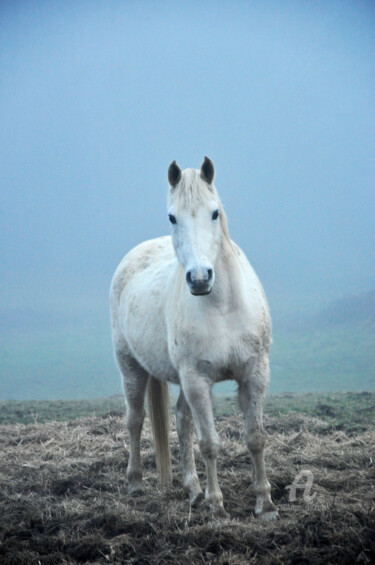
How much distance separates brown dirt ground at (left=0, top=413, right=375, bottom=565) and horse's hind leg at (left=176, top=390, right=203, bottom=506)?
0.12 metres

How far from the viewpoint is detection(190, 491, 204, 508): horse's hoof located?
463cm

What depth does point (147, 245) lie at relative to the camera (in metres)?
6.23

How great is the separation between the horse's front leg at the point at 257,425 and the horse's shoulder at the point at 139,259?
1.92 meters

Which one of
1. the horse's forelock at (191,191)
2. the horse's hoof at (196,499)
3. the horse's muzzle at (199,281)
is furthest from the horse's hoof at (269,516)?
the horse's forelock at (191,191)

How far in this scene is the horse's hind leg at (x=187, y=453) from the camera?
481cm

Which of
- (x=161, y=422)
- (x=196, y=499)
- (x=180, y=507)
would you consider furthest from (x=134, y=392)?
(x=180, y=507)

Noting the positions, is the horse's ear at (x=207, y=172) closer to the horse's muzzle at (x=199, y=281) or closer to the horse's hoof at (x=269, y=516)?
the horse's muzzle at (x=199, y=281)

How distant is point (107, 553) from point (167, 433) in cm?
205

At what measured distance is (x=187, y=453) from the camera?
5117mm

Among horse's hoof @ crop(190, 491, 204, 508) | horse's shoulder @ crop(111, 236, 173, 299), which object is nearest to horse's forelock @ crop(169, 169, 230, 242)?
horse's shoulder @ crop(111, 236, 173, 299)

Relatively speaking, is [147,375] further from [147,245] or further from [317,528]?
[317,528]

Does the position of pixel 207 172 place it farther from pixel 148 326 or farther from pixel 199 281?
pixel 148 326

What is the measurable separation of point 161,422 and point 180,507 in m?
1.21

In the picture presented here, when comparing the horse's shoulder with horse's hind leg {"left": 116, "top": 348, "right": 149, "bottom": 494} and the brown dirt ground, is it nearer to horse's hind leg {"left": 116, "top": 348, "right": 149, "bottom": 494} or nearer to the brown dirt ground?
horse's hind leg {"left": 116, "top": 348, "right": 149, "bottom": 494}
